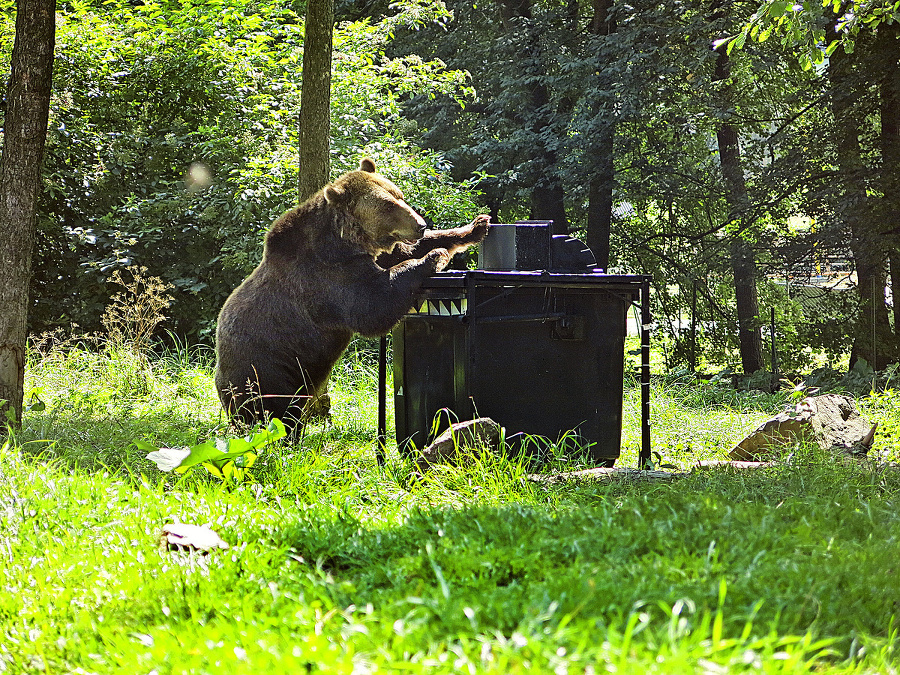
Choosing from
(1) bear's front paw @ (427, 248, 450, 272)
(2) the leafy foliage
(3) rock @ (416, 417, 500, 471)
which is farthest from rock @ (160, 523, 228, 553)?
(2) the leafy foliage

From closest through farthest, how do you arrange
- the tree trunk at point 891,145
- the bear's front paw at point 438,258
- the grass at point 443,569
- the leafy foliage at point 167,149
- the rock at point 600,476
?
the grass at point 443,569, the rock at point 600,476, the bear's front paw at point 438,258, the tree trunk at point 891,145, the leafy foliage at point 167,149

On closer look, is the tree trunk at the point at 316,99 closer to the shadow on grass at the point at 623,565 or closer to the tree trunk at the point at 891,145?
the shadow on grass at the point at 623,565

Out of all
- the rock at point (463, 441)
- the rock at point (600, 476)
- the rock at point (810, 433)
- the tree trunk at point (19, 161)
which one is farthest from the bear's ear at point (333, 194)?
the rock at point (810, 433)

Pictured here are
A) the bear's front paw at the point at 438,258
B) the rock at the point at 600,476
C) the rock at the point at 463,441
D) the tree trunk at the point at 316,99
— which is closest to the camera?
the rock at the point at 600,476

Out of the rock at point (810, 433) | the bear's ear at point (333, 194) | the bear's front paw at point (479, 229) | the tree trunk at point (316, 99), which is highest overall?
the tree trunk at point (316, 99)

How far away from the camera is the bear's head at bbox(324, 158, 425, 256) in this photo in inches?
214

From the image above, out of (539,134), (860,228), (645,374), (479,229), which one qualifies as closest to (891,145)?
(860,228)

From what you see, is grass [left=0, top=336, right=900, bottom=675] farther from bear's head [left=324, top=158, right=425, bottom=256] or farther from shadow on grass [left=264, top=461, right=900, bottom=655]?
bear's head [left=324, top=158, right=425, bottom=256]

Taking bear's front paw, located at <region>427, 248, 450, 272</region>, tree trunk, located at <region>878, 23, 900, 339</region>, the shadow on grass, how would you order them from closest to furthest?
the shadow on grass, bear's front paw, located at <region>427, 248, 450, 272</region>, tree trunk, located at <region>878, 23, 900, 339</region>

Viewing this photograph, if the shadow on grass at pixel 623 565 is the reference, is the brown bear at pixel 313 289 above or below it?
above

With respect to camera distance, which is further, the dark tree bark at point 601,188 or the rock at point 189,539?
the dark tree bark at point 601,188

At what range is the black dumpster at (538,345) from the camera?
4.95m

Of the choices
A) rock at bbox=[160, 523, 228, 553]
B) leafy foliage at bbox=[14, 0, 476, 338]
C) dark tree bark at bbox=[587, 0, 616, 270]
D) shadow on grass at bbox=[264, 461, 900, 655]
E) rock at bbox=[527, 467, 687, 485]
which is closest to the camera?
shadow on grass at bbox=[264, 461, 900, 655]

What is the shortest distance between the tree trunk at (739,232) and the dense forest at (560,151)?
3 centimetres
